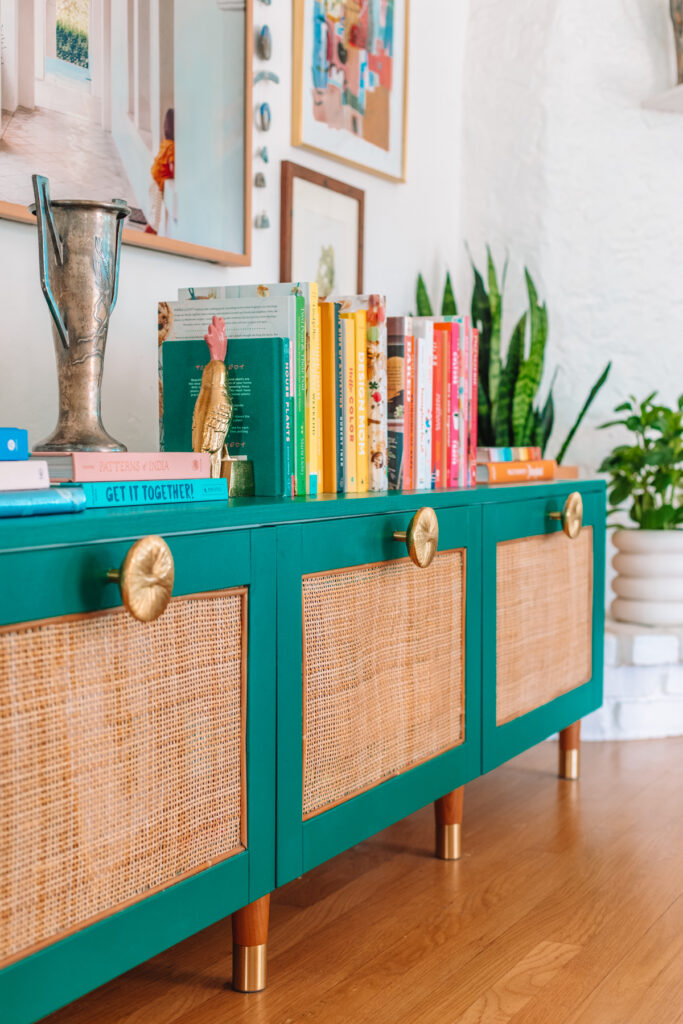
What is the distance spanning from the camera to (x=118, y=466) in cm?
115

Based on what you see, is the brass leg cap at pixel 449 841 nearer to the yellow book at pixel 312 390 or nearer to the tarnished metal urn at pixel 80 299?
the yellow book at pixel 312 390

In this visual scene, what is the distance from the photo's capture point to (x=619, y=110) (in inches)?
122

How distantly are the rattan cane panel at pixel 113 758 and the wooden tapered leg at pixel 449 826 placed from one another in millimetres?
687

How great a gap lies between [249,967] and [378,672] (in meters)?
0.41

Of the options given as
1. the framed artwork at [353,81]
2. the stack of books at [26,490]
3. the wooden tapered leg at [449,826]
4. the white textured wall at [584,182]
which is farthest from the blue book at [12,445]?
Answer: the white textured wall at [584,182]

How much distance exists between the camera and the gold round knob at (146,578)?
3.18 ft

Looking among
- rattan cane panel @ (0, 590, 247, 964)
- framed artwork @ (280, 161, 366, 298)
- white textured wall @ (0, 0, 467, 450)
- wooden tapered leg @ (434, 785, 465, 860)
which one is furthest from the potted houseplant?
rattan cane panel @ (0, 590, 247, 964)

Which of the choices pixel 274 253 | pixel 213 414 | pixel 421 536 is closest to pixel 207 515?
pixel 213 414

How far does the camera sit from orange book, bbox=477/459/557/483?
197cm

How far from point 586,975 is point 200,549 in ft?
2.62

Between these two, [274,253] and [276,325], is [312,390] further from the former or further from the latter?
[274,253]

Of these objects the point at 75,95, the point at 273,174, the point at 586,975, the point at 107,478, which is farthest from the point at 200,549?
the point at 273,174

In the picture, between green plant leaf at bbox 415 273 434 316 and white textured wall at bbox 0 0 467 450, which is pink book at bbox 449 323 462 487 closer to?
white textured wall at bbox 0 0 467 450

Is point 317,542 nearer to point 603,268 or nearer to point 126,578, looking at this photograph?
point 126,578
